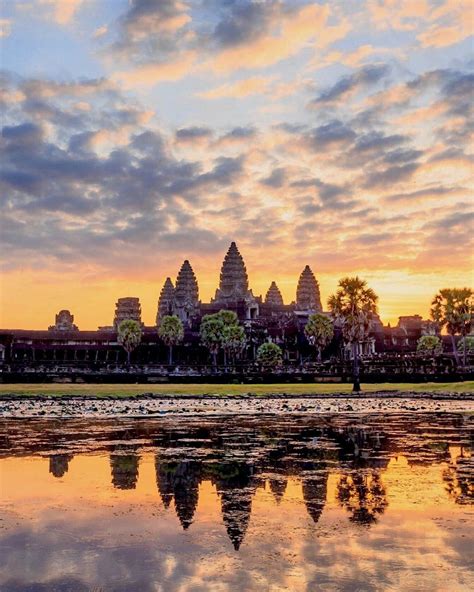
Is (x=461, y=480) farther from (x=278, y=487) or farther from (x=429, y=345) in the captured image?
(x=429, y=345)

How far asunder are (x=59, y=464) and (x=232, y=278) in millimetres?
149555

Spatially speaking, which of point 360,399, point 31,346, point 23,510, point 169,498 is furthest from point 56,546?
point 31,346

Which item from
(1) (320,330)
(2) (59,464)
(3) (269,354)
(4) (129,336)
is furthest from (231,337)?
(2) (59,464)

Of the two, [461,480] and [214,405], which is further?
[214,405]

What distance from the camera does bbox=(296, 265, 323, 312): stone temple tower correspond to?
183000 mm

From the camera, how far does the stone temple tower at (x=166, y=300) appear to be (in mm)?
177250

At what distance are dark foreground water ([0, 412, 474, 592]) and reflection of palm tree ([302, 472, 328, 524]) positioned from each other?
3cm

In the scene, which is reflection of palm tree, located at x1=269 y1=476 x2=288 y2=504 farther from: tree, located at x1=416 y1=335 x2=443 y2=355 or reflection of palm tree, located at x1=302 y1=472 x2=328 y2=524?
tree, located at x1=416 y1=335 x2=443 y2=355

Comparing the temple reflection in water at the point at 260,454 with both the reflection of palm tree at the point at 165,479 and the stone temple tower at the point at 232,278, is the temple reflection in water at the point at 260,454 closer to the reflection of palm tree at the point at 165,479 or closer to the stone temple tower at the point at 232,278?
the reflection of palm tree at the point at 165,479

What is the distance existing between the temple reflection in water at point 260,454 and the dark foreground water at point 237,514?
56 mm

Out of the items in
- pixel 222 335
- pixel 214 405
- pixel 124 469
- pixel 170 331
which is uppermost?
pixel 170 331

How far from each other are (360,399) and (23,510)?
37.2 m

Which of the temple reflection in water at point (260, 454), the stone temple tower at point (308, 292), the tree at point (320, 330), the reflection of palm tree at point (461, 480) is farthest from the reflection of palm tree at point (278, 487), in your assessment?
the stone temple tower at point (308, 292)

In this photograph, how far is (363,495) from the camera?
13531 millimetres
